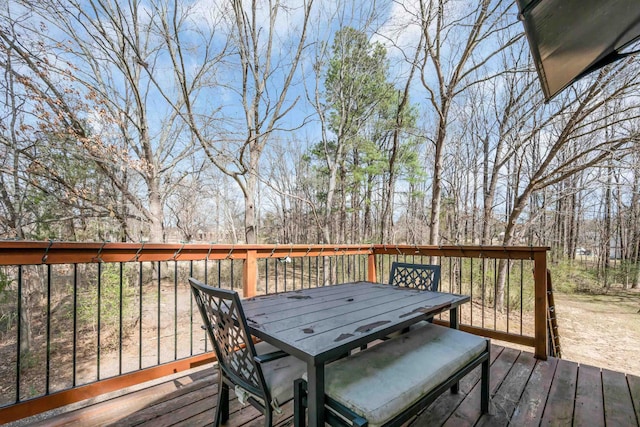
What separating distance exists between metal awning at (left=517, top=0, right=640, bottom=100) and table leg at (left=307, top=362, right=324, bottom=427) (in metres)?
1.75

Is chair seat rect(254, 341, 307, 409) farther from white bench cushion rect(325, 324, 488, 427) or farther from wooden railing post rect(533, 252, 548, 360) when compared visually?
wooden railing post rect(533, 252, 548, 360)

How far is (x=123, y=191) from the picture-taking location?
6512mm

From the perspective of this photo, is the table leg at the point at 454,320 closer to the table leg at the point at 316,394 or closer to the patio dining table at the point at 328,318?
the patio dining table at the point at 328,318

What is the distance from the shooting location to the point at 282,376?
4.10ft

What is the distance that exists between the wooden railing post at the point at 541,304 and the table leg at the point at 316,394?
2.27m

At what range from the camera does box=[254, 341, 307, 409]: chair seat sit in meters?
1.19

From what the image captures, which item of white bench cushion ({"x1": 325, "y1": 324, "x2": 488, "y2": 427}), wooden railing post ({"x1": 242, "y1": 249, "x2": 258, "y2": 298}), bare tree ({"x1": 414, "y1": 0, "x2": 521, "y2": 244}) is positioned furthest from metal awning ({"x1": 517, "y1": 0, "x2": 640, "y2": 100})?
bare tree ({"x1": 414, "y1": 0, "x2": 521, "y2": 244})

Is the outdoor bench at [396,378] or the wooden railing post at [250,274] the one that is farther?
the wooden railing post at [250,274]

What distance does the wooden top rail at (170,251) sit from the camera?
1415 mm

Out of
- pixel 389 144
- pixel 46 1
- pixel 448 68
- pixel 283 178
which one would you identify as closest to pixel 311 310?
pixel 448 68

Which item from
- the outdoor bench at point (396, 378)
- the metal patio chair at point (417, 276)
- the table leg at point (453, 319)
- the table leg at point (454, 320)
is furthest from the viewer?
the metal patio chair at point (417, 276)

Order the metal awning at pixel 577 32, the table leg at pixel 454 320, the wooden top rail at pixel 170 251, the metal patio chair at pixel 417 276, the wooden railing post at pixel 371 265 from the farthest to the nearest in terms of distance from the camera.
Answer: the wooden railing post at pixel 371 265
the metal patio chair at pixel 417 276
the table leg at pixel 454 320
the wooden top rail at pixel 170 251
the metal awning at pixel 577 32

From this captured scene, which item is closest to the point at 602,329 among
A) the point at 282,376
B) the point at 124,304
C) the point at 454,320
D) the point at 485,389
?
the point at 454,320

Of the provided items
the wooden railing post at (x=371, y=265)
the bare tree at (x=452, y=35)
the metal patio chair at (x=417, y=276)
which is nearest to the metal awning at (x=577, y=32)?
the metal patio chair at (x=417, y=276)
